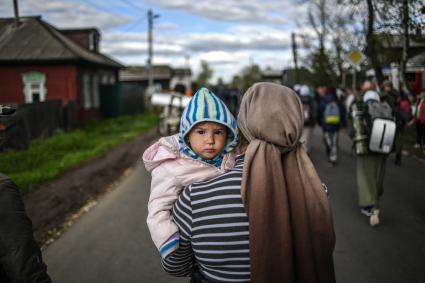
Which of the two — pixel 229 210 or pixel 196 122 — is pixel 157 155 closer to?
pixel 196 122

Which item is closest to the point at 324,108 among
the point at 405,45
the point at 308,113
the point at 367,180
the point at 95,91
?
the point at 308,113

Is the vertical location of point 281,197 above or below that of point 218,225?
above

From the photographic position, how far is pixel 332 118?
11117 mm

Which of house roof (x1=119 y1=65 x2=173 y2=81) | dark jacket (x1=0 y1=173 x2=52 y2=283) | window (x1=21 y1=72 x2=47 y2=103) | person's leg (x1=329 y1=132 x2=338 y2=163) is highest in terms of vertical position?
house roof (x1=119 y1=65 x2=173 y2=81)

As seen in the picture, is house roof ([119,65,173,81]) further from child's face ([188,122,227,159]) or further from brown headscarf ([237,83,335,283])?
brown headscarf ([237,83,335,283])

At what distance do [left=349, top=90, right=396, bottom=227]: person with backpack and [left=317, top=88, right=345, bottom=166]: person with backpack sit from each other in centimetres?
433

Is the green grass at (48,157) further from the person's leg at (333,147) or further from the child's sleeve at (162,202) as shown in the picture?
the child's sleeve at (162,202)

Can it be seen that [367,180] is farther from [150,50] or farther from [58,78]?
[150,50]

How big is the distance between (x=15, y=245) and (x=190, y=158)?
0.86 m

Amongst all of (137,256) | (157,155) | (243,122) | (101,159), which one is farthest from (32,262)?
(101,159)

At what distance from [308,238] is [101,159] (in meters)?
12.3

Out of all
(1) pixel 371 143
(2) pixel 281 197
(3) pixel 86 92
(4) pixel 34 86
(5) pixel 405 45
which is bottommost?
(1) pixel 371 143


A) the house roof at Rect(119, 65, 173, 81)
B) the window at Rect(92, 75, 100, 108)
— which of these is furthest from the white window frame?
the house roof at Rect(119, 65, 173, 81)

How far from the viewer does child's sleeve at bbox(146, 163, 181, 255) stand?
2168mm
